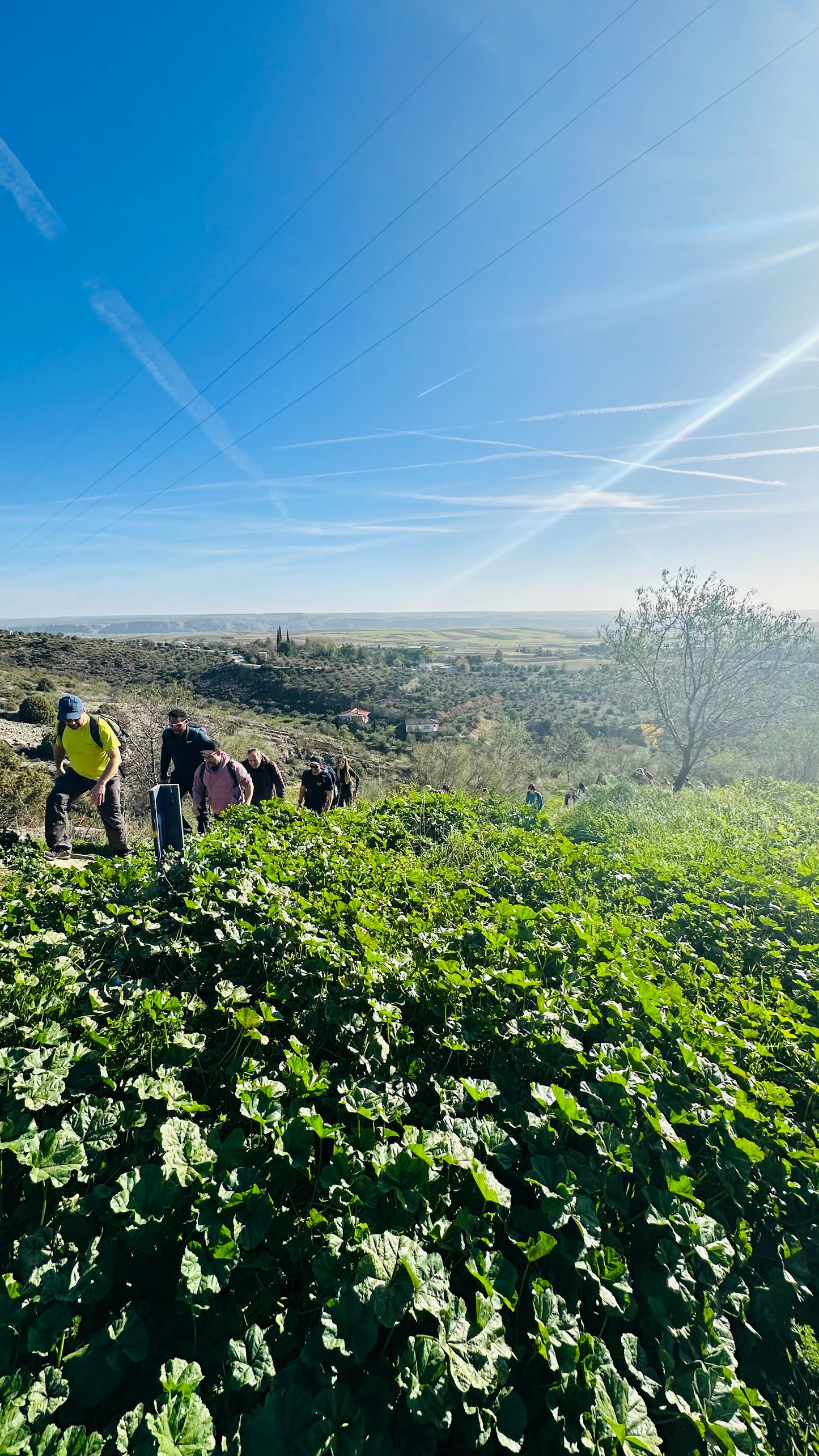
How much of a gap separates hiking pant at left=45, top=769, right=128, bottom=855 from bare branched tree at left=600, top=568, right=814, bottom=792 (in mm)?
21125

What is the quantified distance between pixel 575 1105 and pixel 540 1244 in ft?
1.81

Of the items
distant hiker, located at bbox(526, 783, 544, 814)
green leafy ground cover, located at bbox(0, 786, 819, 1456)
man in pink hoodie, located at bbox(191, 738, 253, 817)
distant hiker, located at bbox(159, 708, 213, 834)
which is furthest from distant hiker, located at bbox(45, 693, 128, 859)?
distant hiker, located at bbox(526, 783, 544, 814)

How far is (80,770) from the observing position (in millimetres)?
5730

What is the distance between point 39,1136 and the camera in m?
1.79

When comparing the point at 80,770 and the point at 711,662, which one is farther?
the point at 711,662

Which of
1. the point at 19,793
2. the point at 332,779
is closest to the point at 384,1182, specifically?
the point at 332,779

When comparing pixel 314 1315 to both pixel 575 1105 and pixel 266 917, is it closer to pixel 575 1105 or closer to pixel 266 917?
pixel 575 1105

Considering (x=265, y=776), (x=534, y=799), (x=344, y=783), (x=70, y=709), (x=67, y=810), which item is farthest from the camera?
(x=534, y=799)

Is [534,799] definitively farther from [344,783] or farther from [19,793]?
[19,793]

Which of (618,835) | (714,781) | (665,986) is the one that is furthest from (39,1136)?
(714,781)

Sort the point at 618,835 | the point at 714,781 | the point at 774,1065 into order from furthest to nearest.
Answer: the point at 714,781, the point at 618,835, the point at 774,1065

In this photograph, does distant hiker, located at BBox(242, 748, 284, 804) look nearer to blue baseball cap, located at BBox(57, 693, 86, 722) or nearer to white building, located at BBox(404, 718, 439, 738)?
blue baseball cap, located at BBox(57, 693, 86, 722)

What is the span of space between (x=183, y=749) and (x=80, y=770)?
134 centimetres

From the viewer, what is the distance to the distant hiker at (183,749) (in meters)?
6.79
